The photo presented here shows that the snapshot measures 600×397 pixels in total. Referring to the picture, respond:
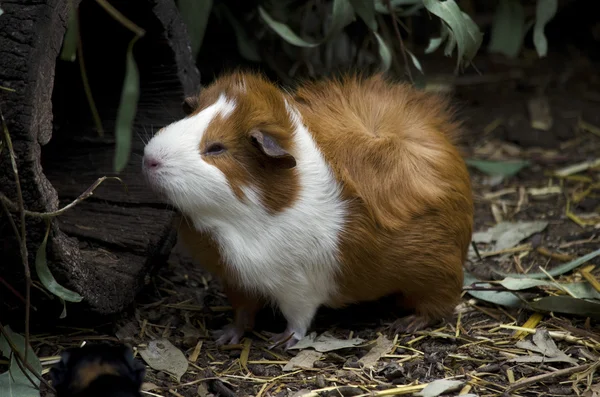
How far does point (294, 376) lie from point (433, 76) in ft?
10.3

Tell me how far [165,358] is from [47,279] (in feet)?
1.70

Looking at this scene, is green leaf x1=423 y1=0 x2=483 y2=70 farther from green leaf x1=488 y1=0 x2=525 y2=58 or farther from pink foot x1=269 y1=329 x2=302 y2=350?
pink foot x1=269 y1=329 x2=302 y2=350

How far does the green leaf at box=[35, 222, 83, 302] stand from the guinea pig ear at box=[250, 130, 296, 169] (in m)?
0.68

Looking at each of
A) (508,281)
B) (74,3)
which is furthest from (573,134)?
(74,3)

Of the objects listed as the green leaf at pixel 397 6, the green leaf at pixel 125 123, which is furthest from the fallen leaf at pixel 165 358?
the green leaf at pixel 397 6

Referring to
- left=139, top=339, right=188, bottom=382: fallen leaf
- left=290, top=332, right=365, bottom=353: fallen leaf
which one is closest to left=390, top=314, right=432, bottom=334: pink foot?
left=290, top=332, right=365, bottom=353: fallen leaf

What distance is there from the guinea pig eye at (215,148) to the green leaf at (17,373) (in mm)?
825

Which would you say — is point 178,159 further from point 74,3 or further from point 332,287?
point 332,287

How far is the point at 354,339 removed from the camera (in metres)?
2.79

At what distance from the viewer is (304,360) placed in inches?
106

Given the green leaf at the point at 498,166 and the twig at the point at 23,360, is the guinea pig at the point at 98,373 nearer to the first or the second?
the twig at the point at 23,360

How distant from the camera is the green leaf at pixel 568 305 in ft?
9.43

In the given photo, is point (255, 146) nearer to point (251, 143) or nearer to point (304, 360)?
point (251, 143)

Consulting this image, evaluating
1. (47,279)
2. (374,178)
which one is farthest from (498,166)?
(47,279)
